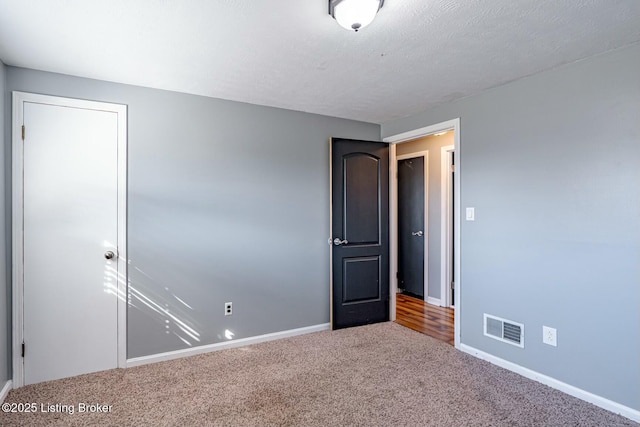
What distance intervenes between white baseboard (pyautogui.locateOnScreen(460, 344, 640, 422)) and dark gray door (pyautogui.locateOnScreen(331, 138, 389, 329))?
114cm

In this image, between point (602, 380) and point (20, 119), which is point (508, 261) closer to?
point (602, 380)

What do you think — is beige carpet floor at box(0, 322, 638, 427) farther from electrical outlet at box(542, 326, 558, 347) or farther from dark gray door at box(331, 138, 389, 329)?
dark gray door at box(331, 138, 389, 329)

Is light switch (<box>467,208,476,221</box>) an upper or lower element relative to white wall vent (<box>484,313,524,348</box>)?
upper

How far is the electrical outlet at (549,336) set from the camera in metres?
2.49

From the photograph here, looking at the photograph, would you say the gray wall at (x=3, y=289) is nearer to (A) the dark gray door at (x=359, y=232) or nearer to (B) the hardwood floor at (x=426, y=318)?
(A) the dark gray door at (x=359, y=232)

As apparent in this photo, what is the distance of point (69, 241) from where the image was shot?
2.62 meters

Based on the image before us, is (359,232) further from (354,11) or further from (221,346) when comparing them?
(354,11)

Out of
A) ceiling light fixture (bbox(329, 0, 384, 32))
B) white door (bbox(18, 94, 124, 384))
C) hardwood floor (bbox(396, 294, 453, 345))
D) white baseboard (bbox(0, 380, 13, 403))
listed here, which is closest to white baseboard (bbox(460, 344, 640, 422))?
hardwood floor (bbox(396, 294, 453, 345))

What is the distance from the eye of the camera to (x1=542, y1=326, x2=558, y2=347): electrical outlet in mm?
2486

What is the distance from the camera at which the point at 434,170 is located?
191 inches

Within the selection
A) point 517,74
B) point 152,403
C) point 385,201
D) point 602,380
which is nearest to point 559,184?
point 517,74

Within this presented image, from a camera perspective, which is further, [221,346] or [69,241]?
[221,346]

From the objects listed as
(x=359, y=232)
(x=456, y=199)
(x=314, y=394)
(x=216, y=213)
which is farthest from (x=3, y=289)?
(x=456, y=199)

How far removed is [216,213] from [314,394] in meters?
1.76
